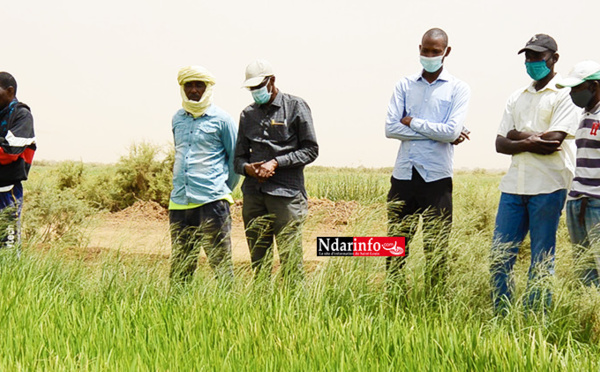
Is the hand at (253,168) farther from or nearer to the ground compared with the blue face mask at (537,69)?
nearer to the ground

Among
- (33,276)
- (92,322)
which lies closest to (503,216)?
(92,322)

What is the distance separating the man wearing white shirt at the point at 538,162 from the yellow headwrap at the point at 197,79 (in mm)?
2467

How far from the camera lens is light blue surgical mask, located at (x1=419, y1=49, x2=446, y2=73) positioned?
5422 mm

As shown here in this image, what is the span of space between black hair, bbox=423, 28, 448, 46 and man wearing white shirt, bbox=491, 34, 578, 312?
1.99 ft

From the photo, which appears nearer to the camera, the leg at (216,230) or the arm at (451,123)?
the arm at (451,123)

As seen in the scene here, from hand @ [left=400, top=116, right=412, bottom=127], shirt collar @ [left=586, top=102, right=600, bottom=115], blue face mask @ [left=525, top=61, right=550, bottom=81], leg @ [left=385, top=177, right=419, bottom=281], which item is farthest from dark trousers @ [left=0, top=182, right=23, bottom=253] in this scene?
shirt collar @ [left=586, top=102, right=600, bottom=115]

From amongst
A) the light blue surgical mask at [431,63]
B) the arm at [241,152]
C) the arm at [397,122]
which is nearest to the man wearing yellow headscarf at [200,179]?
the arm at [241,152]

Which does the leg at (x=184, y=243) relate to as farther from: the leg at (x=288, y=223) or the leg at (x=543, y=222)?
the leg at (x=543, y=222)

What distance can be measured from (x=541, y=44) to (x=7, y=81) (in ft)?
16.6

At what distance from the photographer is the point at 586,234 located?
5215 mm

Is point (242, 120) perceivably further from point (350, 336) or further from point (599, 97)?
point (599, 97)

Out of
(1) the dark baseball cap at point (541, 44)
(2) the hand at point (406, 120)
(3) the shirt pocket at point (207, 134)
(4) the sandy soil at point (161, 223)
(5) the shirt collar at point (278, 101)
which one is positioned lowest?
(4) the sandy soil at point (161, 223)

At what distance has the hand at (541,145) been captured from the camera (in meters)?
5.09

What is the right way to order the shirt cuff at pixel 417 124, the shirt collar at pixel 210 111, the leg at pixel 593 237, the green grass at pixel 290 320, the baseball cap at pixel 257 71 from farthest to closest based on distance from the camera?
the shirt collar at pixel 210 111, the baseball cap at pixel 257 71, the shirt cuff at pixel 417 124, the leg at pixel 593 237, the green grass at pixel 290 320
